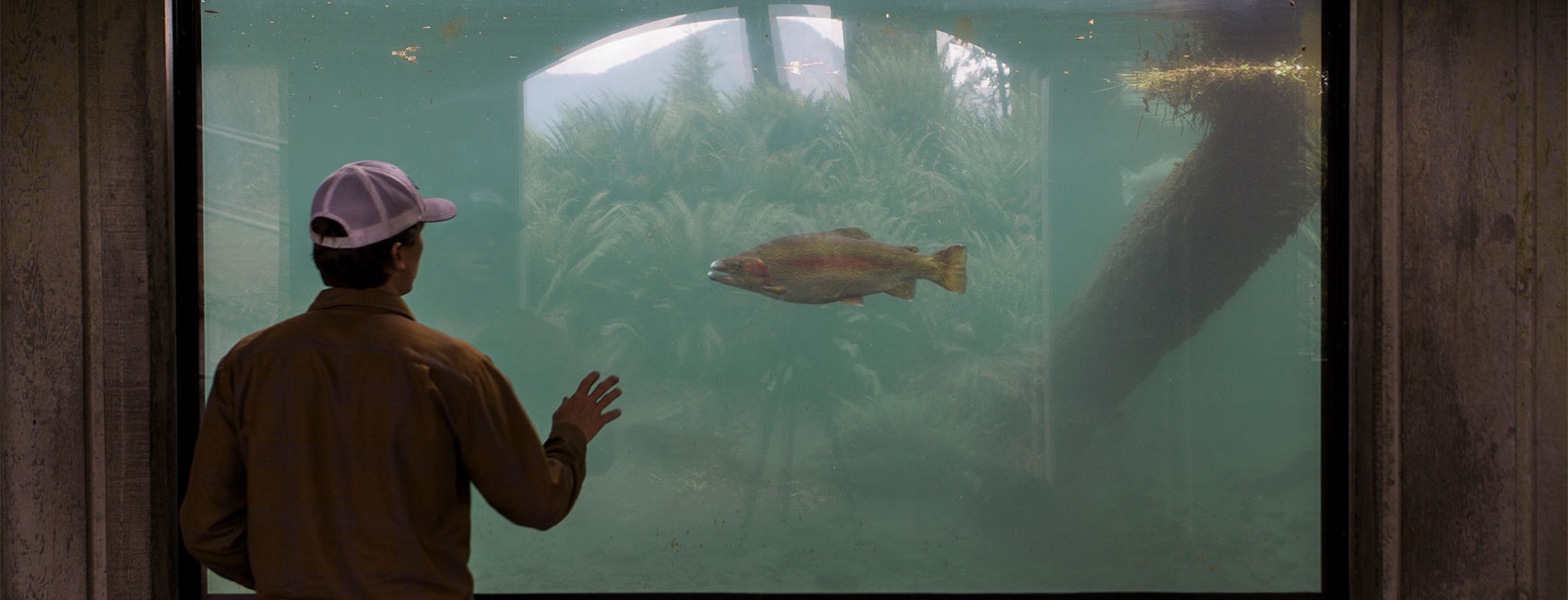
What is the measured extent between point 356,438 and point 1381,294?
2.56 meters

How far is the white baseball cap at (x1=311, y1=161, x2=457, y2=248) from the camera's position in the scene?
1467 mm

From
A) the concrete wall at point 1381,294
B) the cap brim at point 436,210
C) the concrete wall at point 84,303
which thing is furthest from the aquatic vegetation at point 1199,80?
the concrete wall at point 84,303

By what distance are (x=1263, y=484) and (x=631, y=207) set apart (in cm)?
218

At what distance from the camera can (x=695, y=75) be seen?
3.05 metres

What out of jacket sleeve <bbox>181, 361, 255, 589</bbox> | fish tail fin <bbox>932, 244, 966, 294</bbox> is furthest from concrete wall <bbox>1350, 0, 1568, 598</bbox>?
jacket sleeve <bbox>181, 361, 255, 589</bbox>

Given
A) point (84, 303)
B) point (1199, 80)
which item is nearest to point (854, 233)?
point (1199, 80)

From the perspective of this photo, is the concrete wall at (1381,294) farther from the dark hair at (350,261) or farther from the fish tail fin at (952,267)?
the dark hair at (350,261)

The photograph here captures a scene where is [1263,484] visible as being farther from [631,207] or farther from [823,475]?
[631,207]

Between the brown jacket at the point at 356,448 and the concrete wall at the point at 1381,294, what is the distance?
1.42 m

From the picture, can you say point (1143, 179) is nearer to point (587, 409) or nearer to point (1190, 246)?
point (1190, 246)

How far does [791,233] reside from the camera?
3.06 metres

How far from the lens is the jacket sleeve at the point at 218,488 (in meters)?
1.50

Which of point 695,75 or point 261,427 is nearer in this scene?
point 261,427

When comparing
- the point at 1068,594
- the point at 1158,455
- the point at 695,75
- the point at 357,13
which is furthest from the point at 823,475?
the point at 357,13
